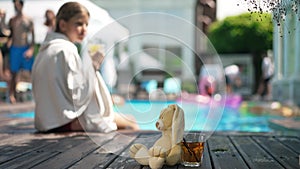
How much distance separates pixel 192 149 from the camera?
6.38ft

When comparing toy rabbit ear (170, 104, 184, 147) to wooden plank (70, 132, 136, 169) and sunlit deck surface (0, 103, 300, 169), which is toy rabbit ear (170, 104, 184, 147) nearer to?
sunlit deck surface (0, 103, 300, 169)

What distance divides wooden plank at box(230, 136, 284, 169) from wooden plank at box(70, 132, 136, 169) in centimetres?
66

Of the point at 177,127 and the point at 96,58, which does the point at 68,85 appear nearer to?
the point at 96,58

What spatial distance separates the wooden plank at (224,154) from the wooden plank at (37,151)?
822 millimetres

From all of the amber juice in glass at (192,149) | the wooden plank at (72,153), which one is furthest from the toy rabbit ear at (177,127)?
the wooden plank at (72,153)

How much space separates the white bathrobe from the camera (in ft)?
10.3

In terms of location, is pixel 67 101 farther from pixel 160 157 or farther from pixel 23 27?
pixel 23 27

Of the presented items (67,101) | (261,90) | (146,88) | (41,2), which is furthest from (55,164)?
(146,88)

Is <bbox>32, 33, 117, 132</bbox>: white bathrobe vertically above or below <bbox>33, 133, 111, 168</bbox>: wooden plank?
above

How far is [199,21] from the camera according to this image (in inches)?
709

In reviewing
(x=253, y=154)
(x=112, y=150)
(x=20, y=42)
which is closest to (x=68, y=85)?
(x=112, y=150)

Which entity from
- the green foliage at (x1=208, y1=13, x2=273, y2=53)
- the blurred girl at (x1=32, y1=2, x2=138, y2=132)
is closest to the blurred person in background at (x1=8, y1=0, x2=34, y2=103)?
the blurred girl at (x1=32, y1=2, x2=138, y2=132)

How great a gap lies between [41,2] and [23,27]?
6.19ft

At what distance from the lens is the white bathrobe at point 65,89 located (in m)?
3.15
